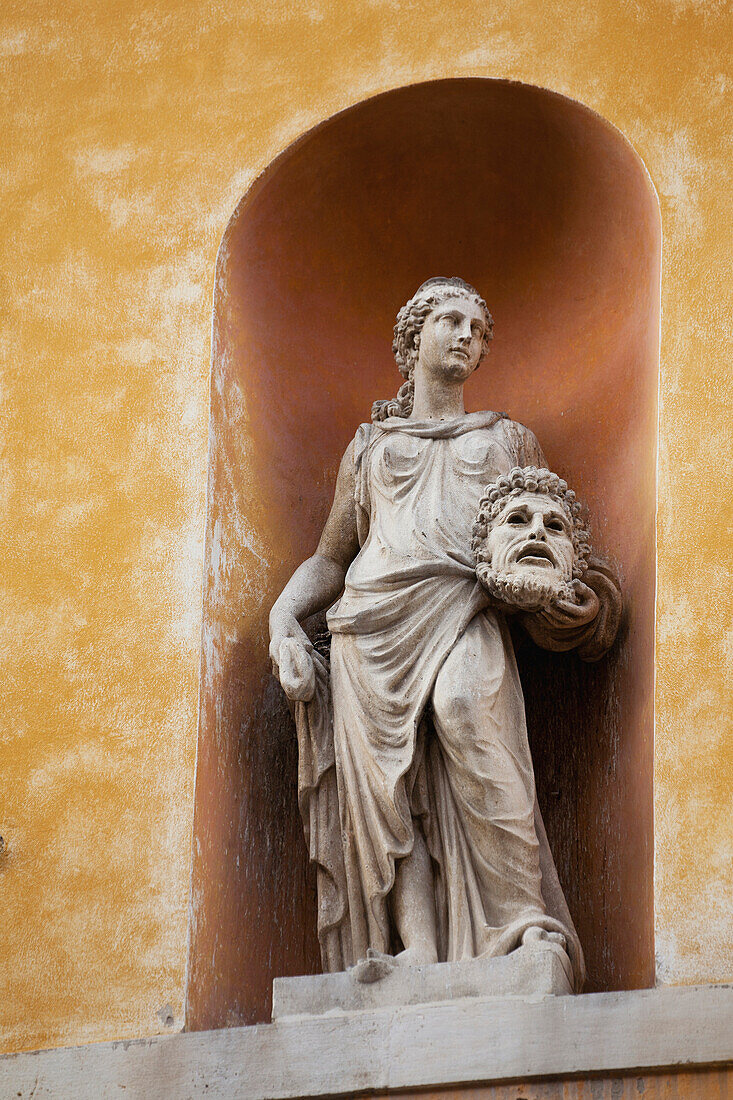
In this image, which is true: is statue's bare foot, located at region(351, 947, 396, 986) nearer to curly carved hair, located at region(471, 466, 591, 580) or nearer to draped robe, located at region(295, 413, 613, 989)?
draped robe, located at region(295, 413, 613, 989)

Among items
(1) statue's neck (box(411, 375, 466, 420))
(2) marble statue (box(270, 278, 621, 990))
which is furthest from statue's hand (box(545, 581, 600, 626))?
(1) statue's neck (box(411, 375, 466, 420))

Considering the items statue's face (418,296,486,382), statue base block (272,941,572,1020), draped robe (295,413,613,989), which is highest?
statue's face (418,296,486,382)

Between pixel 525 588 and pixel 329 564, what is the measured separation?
2.69 ft

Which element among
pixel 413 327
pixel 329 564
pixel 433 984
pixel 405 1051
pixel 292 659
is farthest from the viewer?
pixel 413 327

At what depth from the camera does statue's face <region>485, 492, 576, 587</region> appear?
18.8 ft

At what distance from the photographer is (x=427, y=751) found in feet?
18.8

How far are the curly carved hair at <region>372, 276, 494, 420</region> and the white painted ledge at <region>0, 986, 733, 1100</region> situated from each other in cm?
197

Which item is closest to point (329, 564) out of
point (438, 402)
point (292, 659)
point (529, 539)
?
point (292, 659)

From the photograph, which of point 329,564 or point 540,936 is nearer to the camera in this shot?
point 540,936

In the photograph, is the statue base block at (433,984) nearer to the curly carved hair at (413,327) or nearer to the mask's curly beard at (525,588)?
the mask's curly beard at (525,588)

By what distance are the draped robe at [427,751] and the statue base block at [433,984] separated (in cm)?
10

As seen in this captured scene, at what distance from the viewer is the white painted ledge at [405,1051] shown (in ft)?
16.5

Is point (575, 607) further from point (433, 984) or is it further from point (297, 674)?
point (433, 984)

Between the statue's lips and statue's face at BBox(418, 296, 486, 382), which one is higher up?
statue's face at BBox(418, 296, 486, 382)
